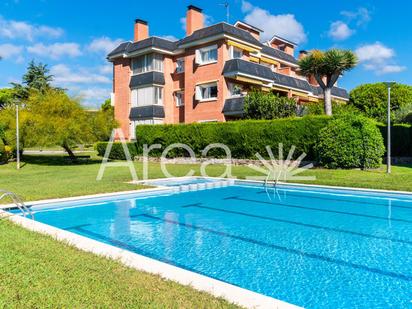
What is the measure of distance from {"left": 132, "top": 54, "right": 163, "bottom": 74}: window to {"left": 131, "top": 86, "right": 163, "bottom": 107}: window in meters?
1.88

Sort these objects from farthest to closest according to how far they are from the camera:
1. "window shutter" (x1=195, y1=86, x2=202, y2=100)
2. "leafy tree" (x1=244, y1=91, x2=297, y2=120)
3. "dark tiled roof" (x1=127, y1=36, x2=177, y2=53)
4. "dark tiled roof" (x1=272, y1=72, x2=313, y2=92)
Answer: "dark tiled roof" (x1=272, y1=72, x2=313, y2=92)
"dark tiled roof" (x1=127, y1=36, x2=177, y2=53)
"window shutter" (x1=195, y1=86, x2=202, y2=100)
"leafy tree" (x1=244, y1=91, x2=297, y2=120)

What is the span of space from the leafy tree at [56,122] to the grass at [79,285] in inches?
809

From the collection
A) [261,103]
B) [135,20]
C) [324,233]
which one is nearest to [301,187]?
[324,233]

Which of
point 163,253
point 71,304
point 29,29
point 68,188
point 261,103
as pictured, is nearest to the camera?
point 71,304

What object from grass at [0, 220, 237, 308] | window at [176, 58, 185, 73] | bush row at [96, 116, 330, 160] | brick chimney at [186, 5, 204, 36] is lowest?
grass at [0, 220, 237, 308]

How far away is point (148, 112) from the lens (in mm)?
34938

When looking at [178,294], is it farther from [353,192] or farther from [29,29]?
[29,29]

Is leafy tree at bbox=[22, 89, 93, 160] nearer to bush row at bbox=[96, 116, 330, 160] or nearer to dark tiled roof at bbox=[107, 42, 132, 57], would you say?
bush row at bbox=[96, 116, 330, 160]

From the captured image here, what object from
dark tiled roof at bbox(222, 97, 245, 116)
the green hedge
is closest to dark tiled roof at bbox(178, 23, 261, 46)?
→ dark tiled roof at bbox(222, 97, 245, 116)

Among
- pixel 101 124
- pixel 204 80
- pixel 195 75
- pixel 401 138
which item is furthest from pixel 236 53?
pixel 401 138

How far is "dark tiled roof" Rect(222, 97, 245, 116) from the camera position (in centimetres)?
2866

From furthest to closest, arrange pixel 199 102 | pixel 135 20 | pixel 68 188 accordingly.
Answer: pixel 135 20
pixel 199 102
pixel 68 188

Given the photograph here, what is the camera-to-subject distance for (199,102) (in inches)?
1261

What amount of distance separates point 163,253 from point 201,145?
64.9 ft
